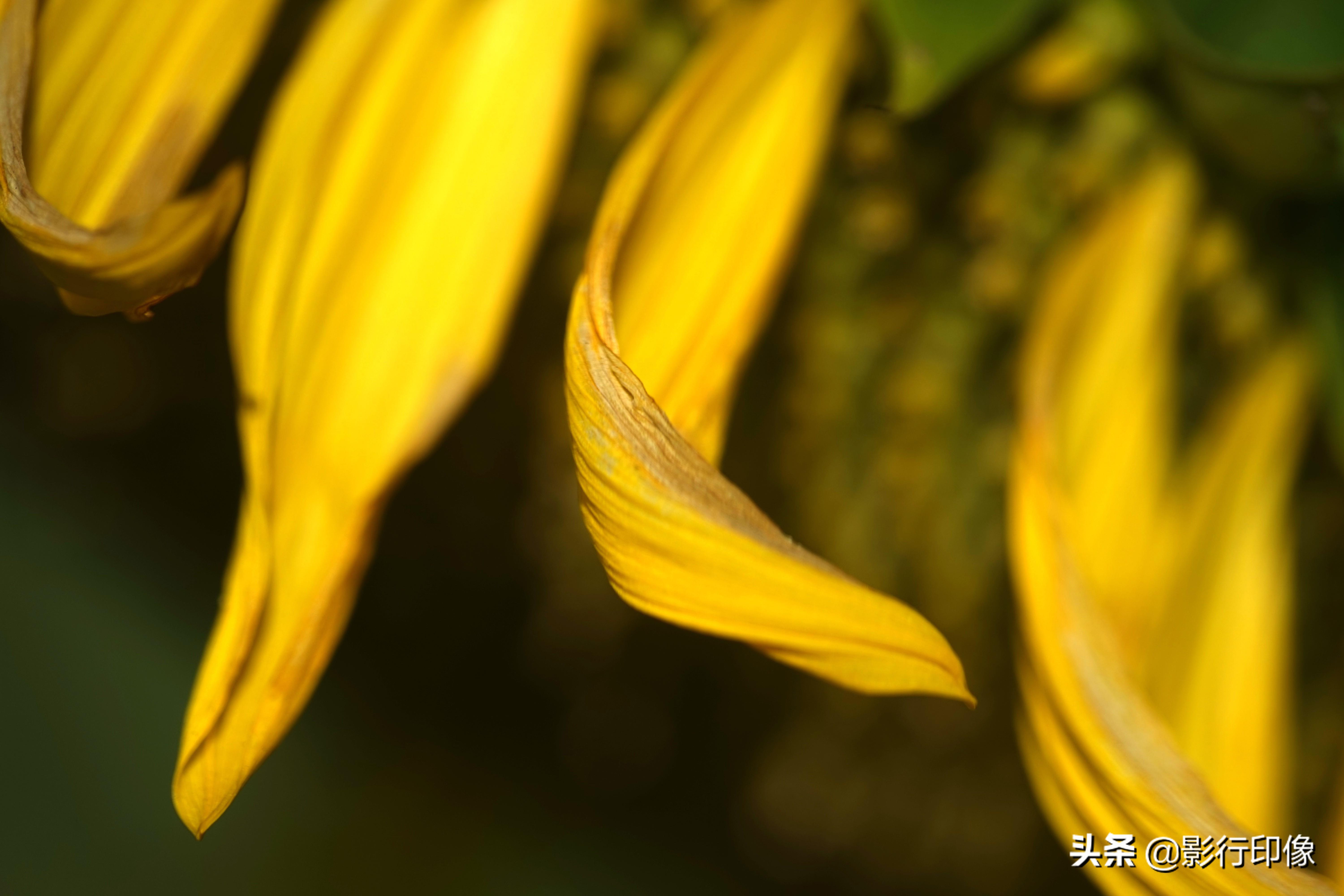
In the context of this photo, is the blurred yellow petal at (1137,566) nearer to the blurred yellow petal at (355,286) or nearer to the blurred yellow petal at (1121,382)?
the blurred yellow petal at (1121,382)

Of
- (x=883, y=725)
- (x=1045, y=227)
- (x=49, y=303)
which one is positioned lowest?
(x=883, y=725)

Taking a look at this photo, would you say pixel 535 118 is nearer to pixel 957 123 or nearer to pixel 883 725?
pixel 957 123

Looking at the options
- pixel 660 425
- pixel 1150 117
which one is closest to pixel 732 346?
pixel 660 425

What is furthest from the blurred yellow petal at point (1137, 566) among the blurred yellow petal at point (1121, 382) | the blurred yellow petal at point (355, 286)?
the blurred yellow petal at point (355, 286)

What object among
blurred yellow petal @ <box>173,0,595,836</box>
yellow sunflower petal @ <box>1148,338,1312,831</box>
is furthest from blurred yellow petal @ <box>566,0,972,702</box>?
yellow sunflower petal @ <box>1148,338,1312,831</box>

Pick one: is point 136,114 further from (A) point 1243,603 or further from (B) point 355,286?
(A) point 1243,603

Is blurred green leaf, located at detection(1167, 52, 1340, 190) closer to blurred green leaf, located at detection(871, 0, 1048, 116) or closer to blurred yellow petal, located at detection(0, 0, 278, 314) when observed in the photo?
blurred green leaf, located at detection(871, 0, 1048, 116)

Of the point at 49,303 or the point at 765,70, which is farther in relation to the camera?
the point at 49,303

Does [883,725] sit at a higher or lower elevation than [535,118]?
lower
